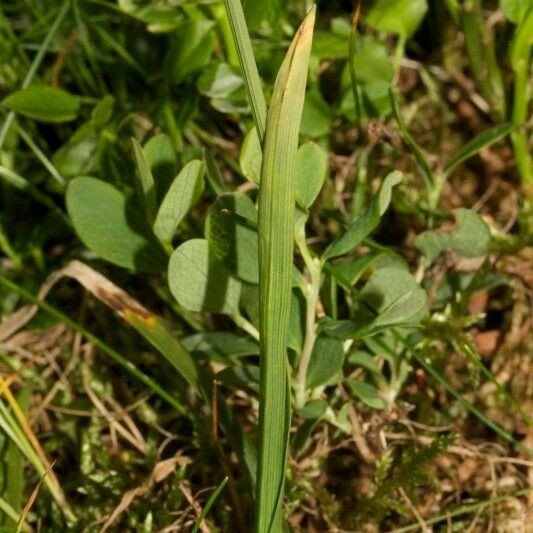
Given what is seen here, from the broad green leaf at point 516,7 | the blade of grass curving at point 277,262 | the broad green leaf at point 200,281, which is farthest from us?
the broad green leaf at point 516,7

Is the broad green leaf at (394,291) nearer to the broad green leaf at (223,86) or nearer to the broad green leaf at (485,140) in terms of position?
the broad green leaf at (485,140)

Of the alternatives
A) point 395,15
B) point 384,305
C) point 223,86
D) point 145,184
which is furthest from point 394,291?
point 395,15

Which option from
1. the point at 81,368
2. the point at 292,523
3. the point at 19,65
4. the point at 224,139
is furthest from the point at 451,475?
the point at 19,65

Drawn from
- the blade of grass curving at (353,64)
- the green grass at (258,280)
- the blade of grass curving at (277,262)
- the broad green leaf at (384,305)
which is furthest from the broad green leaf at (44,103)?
the blade of grass curving at (277,262)

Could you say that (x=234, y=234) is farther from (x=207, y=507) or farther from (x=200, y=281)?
(x=207, y=507)

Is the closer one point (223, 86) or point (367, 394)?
point (367, 394)

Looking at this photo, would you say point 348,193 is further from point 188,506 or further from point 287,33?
point 188,506
